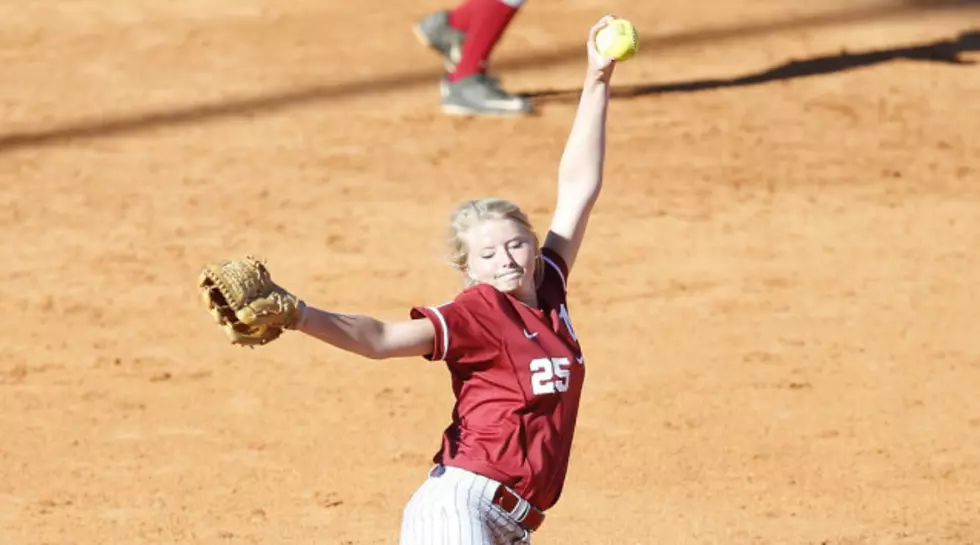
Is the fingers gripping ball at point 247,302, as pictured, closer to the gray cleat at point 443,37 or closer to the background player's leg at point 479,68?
the background player's leg at point 479,68

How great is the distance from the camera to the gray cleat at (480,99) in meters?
9.64

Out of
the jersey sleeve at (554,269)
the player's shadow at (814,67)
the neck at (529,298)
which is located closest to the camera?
the neck at (529,298)

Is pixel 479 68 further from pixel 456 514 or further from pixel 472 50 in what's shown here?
pixel 456 514

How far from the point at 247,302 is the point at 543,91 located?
6.66 meters

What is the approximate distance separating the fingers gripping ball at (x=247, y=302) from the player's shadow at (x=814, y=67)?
A: 252 inches

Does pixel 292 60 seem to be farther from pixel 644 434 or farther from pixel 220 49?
pixel 644 434

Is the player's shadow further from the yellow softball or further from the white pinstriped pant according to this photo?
the white pinstriped pant

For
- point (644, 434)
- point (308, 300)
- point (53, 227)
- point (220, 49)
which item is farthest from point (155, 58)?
point (644, 434)

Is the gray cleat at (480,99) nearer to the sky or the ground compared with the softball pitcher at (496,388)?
nearer to the sky

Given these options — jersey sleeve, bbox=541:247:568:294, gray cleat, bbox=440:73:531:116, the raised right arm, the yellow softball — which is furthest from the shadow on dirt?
the raised right arm

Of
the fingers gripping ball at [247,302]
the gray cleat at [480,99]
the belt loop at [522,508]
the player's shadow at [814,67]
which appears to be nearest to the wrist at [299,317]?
the fingers gripping ball at [247,302]

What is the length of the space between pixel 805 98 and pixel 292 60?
3.16 m

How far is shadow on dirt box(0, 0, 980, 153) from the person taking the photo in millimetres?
9648

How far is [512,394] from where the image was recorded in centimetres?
405
